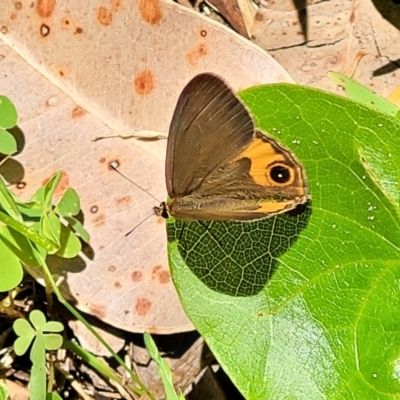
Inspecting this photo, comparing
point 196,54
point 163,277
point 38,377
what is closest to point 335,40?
point 196,54

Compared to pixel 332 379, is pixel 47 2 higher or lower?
higher

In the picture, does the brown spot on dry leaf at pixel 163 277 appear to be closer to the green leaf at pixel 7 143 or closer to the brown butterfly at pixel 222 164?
the brown butterfly at pixel 222 164

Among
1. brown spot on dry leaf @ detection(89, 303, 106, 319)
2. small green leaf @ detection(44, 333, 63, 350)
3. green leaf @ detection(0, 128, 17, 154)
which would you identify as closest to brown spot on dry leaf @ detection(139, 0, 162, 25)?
green leaf @ detection(0, 128, 17, 154)

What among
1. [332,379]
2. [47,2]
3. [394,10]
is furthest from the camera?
[394,10]

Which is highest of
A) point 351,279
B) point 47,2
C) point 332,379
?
point 47,2

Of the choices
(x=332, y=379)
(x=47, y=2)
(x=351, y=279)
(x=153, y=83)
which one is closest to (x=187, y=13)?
(x=153, y=83)

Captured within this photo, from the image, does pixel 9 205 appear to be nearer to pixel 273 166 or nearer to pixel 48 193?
pixel 48 193

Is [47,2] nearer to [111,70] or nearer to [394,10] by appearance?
[111,70]
